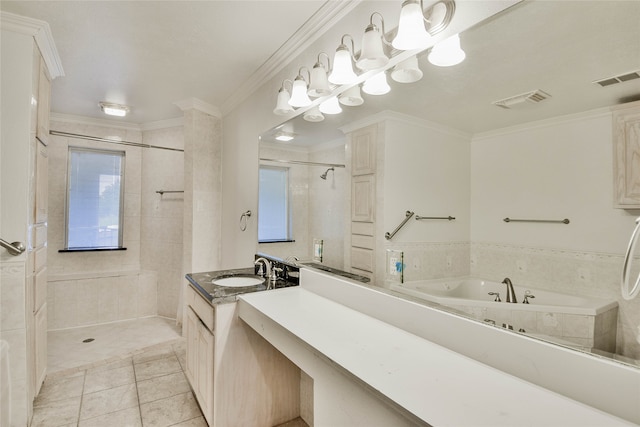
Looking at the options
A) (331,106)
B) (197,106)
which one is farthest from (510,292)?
(197,106)

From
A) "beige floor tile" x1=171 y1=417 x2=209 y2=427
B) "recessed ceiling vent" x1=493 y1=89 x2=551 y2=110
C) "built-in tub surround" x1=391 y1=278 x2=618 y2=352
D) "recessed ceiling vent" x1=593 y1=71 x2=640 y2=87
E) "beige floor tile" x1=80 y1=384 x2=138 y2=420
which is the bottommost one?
"beige floor tile" x1=171 y1=417 x2=209 y2=427

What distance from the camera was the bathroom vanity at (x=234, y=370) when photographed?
166 cm

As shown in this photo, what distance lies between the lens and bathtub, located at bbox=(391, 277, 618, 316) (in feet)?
2.51

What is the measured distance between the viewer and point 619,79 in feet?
2.35

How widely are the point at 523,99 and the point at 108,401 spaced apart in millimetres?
2847

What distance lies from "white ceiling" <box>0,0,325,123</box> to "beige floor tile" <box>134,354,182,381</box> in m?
2.42

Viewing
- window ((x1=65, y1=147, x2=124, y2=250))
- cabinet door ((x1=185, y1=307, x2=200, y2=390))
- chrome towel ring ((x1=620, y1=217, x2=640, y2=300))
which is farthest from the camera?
window ((x1=65, y1=147, x2=124, y2=250))

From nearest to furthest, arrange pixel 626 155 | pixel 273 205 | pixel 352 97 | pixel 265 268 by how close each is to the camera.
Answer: pixel 626 155
pixel 352 97
pixel 273 205
pixel 265 268

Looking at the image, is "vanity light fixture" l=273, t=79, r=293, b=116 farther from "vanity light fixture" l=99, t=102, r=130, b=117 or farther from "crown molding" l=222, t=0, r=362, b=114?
"vanity light fixture" l=99, t=102, r=130, b=117

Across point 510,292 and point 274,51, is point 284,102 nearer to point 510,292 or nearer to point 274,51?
point 274,51

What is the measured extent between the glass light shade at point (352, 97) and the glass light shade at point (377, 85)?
0.05 metres

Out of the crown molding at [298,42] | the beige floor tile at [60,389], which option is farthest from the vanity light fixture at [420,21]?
the beige floor tile at [60,389]

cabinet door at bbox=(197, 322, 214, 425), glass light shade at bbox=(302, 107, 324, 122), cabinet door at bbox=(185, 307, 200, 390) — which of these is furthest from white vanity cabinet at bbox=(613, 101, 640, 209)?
cabinet door at bbox=(185, 307, 200, 390)

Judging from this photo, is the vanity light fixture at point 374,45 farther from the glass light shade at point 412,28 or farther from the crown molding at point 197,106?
the crown molding at point 197,106
